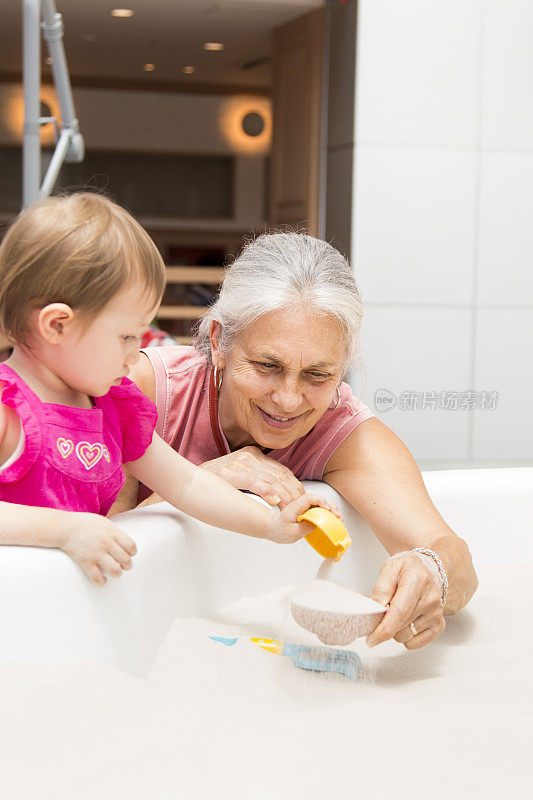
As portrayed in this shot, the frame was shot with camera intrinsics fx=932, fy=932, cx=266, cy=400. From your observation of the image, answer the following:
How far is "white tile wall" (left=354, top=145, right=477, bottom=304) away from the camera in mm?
3689

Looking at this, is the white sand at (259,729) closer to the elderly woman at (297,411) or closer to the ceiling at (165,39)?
the elderly woman at (297,411)

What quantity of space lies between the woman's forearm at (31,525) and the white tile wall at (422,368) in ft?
9.34

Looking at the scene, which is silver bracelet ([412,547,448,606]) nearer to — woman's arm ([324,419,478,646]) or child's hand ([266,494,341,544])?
woman's arm ([324,419,478,646])

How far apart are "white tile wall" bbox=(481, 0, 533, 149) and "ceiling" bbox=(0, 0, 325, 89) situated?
73 cm

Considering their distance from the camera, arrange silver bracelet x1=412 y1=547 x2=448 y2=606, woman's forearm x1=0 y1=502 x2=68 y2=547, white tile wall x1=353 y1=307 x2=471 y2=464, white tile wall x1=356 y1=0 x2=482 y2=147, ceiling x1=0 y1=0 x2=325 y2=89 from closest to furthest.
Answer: woman's forearm x1=0 y1=502 x2=68 y2=547
silver bracelet x1=412 y1=547 x2=448 y2=606
white tile wall x1=356 y1=0 x2=482 y2=147
white tile wall x1=353 y1=307 x2=471 y2=464
ceiling x1=0 y1=0 x2=325 y2=89

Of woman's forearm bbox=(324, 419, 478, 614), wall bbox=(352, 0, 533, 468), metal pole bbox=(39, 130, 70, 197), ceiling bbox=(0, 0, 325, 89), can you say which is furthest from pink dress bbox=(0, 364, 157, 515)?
ceiling bbox=(0, 0, 325, 89)

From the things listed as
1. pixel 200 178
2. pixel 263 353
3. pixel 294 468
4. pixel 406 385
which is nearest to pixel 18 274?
pixel 263 353

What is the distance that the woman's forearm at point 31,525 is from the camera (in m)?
0.94

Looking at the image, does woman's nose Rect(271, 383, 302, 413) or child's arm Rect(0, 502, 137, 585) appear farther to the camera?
woman's nose Rect(271, 383, 302, 413)

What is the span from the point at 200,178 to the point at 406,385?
277 cm

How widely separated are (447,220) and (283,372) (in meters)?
2.66

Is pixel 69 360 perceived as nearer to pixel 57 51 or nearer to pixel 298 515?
pixel 298 515

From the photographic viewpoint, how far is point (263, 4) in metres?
3.99

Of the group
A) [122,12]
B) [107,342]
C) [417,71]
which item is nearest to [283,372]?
[107,342]
